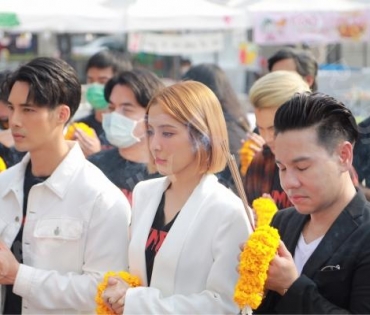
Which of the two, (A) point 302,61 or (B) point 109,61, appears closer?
(A) point 302,61

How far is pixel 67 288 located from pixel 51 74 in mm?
947

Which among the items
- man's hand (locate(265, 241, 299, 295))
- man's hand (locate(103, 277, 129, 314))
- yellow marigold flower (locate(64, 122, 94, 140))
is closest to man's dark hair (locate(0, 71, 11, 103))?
yellow marigold flower (locate(64, 122, 94, 140))

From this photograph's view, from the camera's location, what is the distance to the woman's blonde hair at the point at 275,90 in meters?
4.17

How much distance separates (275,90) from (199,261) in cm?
157

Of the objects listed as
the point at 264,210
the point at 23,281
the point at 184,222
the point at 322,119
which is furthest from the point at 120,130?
the point at 322,119

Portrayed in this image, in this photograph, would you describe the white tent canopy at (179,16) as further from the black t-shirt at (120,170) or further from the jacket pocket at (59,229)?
the jacket pocket at (59,229)

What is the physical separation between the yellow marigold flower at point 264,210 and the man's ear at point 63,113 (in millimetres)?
927

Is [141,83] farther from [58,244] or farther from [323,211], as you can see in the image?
[323,211]

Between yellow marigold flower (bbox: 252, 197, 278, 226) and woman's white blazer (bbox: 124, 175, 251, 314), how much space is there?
588 mm

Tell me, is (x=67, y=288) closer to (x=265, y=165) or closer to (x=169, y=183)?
(x=169, y=183)

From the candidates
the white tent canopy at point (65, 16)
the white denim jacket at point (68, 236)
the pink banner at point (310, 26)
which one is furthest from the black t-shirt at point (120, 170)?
the pink banner at point (310, 26)

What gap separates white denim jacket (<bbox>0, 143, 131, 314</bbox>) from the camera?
3.31m

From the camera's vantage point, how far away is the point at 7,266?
3266 mm

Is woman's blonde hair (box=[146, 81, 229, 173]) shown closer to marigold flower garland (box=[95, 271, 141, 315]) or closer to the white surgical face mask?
marigold flower garland (box=[95, 271, 141, 315])
